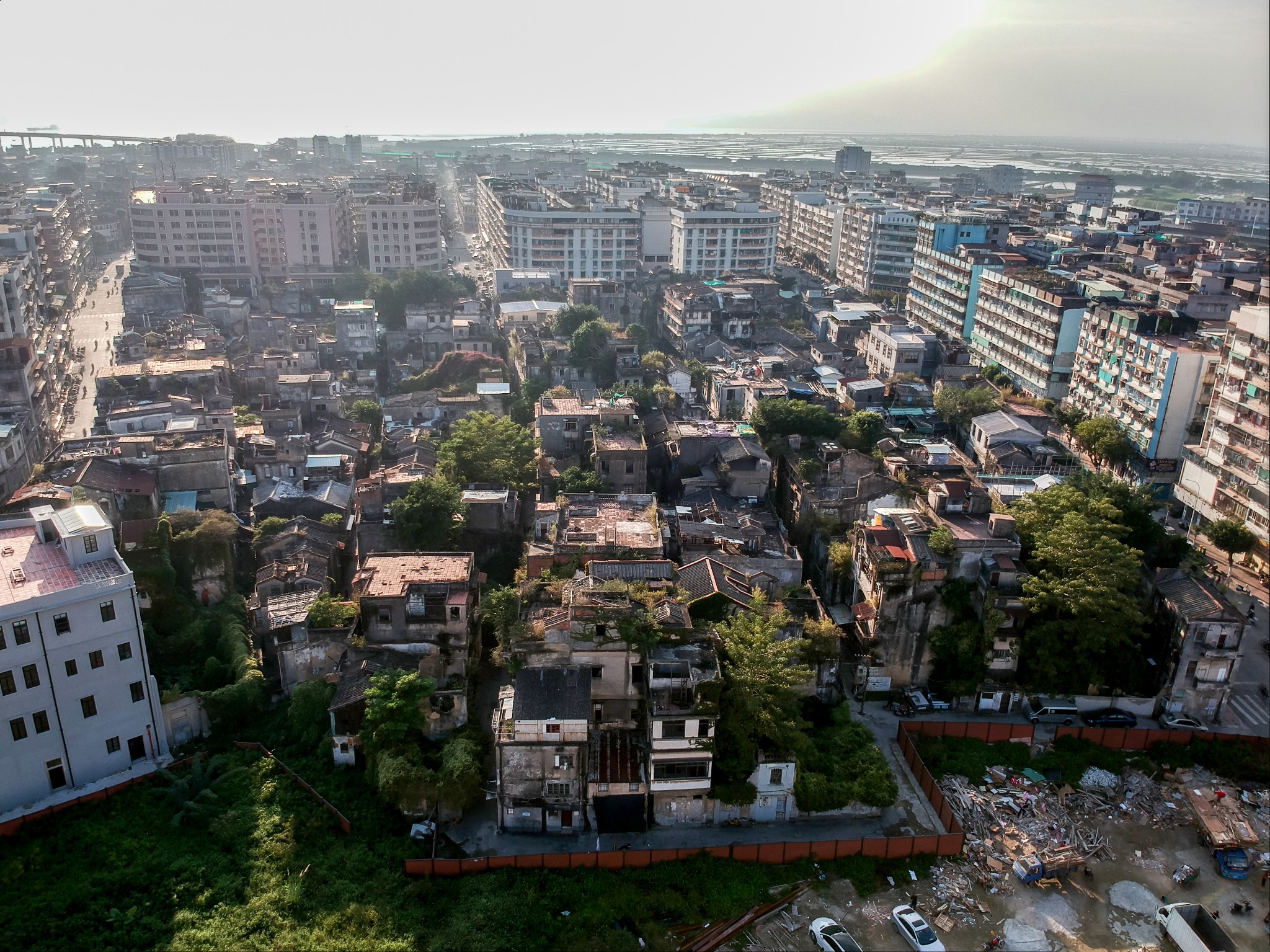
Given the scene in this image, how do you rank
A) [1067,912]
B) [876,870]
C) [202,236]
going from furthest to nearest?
1. [202,236]
2. [876,870]
3. [1067,912]

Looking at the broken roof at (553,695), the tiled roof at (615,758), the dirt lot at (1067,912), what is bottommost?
the dirt lot at (1067,912)

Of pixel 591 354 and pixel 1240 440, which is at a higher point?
pixel 1240 440

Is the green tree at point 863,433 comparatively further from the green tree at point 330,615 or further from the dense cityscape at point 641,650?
the green tree at point 330,615

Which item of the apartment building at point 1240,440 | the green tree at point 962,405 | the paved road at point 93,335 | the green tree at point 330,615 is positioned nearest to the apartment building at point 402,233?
the paved road at point 93,335

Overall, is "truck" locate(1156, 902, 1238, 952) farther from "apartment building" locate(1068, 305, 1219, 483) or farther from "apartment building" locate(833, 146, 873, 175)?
"apartment building" locate(833, 146, 873, 175)

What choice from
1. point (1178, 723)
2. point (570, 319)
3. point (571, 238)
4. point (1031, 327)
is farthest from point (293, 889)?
point (571, 238)

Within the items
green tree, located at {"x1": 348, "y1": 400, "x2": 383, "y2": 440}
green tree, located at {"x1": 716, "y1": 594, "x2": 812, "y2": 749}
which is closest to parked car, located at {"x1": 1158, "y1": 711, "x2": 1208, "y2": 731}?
green tree, located at {"x1": 716, "y1": 594, "x2": 812, "y2": 749}

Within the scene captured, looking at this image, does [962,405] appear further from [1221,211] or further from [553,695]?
[1221,211]
